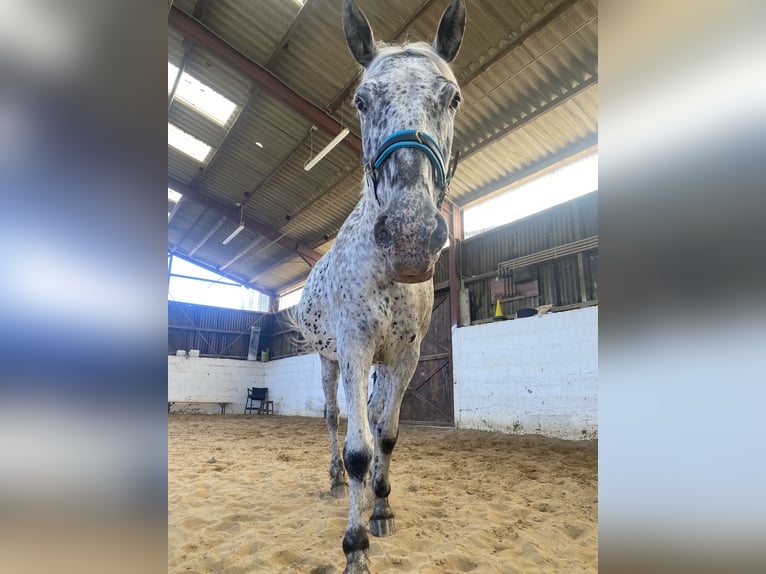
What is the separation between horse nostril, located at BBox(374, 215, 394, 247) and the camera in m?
1.36

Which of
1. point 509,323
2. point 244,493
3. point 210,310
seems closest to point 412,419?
point 509,323

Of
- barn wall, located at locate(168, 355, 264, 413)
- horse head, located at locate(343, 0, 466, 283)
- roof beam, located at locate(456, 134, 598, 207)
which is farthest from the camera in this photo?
barn wall, located at locate(168, 355, 264, 413)

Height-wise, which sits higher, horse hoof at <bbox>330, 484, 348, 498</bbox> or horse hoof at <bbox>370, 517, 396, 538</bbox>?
horse hoof at <bbox>370, 517, 396, 538</bbox>

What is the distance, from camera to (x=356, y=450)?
180 centimetres

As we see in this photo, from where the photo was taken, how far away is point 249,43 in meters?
7.70

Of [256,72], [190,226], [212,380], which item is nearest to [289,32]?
[256,72]

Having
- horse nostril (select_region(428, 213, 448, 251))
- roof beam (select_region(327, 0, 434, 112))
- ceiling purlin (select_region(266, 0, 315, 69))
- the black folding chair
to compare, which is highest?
ceiling purlin (select_region(266, 0, 315, 69))

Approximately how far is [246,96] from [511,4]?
19.3ft

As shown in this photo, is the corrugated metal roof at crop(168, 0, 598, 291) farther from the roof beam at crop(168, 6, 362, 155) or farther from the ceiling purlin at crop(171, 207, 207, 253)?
the ceiling purlin at crop(171, 207, 207, 253)

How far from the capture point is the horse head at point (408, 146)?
1.30 metres

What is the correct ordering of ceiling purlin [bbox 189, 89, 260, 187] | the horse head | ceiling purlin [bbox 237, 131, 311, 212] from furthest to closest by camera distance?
ceiling purlin [bbox 237, 131, 311, 212] → ceiling purlin [bbox 189, 89, 260, 187] → the horse head

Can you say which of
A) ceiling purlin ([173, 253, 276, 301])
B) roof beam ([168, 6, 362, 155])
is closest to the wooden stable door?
roof beam ([168, 6, 362, 155])

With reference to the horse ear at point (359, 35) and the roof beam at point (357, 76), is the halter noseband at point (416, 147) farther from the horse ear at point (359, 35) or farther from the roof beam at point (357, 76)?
the roof beam at point (357, 76)

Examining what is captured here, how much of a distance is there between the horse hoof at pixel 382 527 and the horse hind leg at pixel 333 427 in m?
0.83
